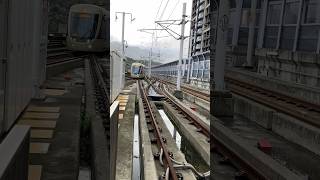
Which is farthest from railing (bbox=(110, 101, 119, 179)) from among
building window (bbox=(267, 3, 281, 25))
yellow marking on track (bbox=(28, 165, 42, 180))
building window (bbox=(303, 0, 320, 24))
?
building window (bbox=(303, 0, 320, 24))

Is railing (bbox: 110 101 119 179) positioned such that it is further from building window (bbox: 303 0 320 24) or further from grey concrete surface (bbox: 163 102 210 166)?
building window (bbox: 303 0 320 24)

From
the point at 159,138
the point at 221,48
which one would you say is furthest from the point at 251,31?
the point at 159,138

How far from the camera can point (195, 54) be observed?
2.90 metres

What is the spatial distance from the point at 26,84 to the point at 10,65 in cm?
15

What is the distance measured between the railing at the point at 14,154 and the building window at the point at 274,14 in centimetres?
193

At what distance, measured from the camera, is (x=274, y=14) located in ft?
10.00

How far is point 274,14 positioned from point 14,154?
2.17 metres

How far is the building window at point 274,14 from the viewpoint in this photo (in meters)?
3.00

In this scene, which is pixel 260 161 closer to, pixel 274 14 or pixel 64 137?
pixel 274 14

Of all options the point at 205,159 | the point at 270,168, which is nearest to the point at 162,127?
the point at 270,168

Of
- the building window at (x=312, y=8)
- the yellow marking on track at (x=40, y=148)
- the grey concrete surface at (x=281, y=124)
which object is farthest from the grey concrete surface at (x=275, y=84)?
the yellow marking on track at (x=40, y=148)

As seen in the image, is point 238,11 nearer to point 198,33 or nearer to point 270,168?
point 198,33

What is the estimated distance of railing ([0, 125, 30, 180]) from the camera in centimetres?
142

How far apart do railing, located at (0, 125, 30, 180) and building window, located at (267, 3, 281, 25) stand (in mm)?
1929
